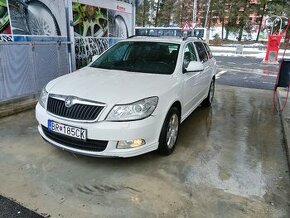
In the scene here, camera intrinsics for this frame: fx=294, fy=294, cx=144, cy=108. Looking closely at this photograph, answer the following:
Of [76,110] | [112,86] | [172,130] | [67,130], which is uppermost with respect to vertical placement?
[112,86]

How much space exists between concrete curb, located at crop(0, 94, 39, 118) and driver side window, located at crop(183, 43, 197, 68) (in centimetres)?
348

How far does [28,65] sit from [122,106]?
3680 millimetres

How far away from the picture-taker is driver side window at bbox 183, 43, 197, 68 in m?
4.66

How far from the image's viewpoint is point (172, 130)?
412 centimetres

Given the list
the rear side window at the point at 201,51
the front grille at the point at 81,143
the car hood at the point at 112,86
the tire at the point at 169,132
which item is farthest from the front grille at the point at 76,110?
the rear side window at the point at 201,51

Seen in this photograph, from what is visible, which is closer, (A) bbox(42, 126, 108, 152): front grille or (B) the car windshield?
(A) bbox(42, 126, 108, 152): front grille

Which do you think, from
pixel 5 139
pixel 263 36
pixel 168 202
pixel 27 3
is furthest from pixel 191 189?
pixel 263 36

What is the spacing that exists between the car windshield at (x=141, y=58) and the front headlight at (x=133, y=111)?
1.01 meters

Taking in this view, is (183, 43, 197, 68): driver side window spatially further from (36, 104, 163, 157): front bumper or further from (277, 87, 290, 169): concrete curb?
(277, 87, 290, 169): concrete curb

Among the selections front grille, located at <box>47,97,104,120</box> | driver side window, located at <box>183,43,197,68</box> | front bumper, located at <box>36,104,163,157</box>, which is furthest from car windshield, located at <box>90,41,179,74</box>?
front grille, located at <box>47,97,104,120</box>

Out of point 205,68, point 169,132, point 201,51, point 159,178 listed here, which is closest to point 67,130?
point 159,178

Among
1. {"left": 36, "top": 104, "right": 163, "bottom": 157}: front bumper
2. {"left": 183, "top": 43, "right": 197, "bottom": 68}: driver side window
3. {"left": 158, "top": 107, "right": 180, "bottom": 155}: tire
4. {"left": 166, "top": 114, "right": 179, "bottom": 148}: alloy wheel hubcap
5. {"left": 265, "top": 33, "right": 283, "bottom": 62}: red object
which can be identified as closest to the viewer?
{"left": 36, "top": 104, "right": 163, "bottom": 157}: front bumper

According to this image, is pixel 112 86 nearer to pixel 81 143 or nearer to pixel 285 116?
pixel 81 143

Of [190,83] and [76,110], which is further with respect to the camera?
[190,83]
